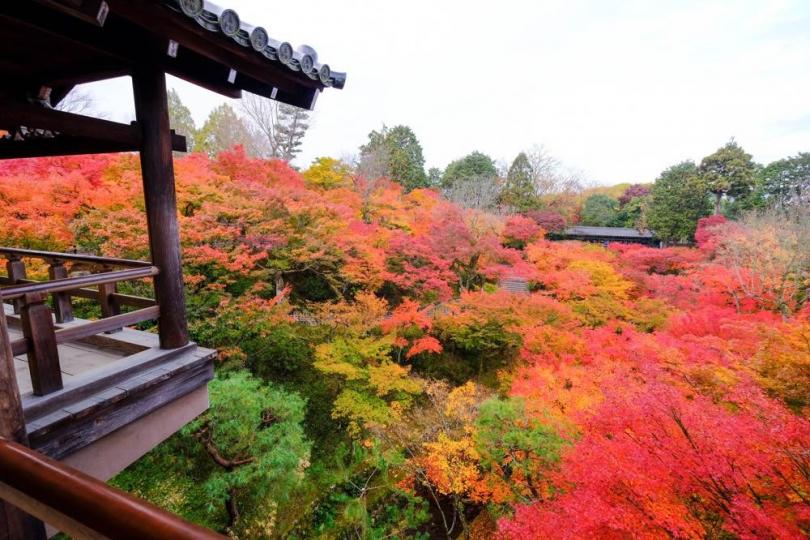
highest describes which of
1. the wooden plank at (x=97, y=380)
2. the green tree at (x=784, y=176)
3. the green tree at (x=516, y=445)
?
the green tree at (x=784, y=176)

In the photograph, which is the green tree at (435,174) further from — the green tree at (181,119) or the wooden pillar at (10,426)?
the wooden pillar at (10,426)

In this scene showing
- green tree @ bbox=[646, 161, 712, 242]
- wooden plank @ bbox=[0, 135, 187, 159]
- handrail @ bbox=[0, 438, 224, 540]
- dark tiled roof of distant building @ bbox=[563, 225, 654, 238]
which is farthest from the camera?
dark tiled roof of distant building @ bbox=[563, 225, 654, 238]

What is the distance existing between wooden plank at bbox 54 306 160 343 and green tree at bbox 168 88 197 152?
20910 mm

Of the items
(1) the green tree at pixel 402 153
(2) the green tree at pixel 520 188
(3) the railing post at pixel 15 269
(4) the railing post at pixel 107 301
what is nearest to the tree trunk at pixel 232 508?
(3) the railing post at pixel 15 269

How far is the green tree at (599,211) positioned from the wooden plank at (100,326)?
Result: 29773 mm

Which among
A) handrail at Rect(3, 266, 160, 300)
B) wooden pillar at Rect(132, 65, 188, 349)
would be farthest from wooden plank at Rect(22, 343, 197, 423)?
handrail at Rect(3, 266, 160, 300)

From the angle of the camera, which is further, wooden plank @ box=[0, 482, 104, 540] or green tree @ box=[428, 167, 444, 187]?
green tree @ box=[428, 167, 444, 187]

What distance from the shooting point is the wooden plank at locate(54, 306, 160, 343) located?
2.00m

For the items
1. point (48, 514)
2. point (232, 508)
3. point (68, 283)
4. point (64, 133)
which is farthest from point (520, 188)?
point (48, 514)

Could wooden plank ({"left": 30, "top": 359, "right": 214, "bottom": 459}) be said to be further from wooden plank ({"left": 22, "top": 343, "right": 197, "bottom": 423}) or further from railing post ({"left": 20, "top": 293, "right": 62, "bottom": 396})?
railing post ({"left": 20, "top": 293, "right": 62, "bottom": 396})

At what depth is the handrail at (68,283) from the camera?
1.75 meters

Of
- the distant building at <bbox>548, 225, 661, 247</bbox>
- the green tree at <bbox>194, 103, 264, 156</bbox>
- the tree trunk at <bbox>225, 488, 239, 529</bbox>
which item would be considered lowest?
the tree trunk at <bbox>225, 488, 239, 529</bbox>

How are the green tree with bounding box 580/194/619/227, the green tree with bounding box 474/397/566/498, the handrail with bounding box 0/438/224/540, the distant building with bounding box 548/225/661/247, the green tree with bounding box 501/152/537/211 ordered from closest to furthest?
the handrail with bounding box 0/438/224/540, the green tree with bounding box 474/397/566/498, the green tree with bounding box 501/152/537/211, the distant building with bounding box 548/225/661/247, the green tree with bounding box 580/194/619/227

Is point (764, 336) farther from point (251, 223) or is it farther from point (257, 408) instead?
point (251, 223)
